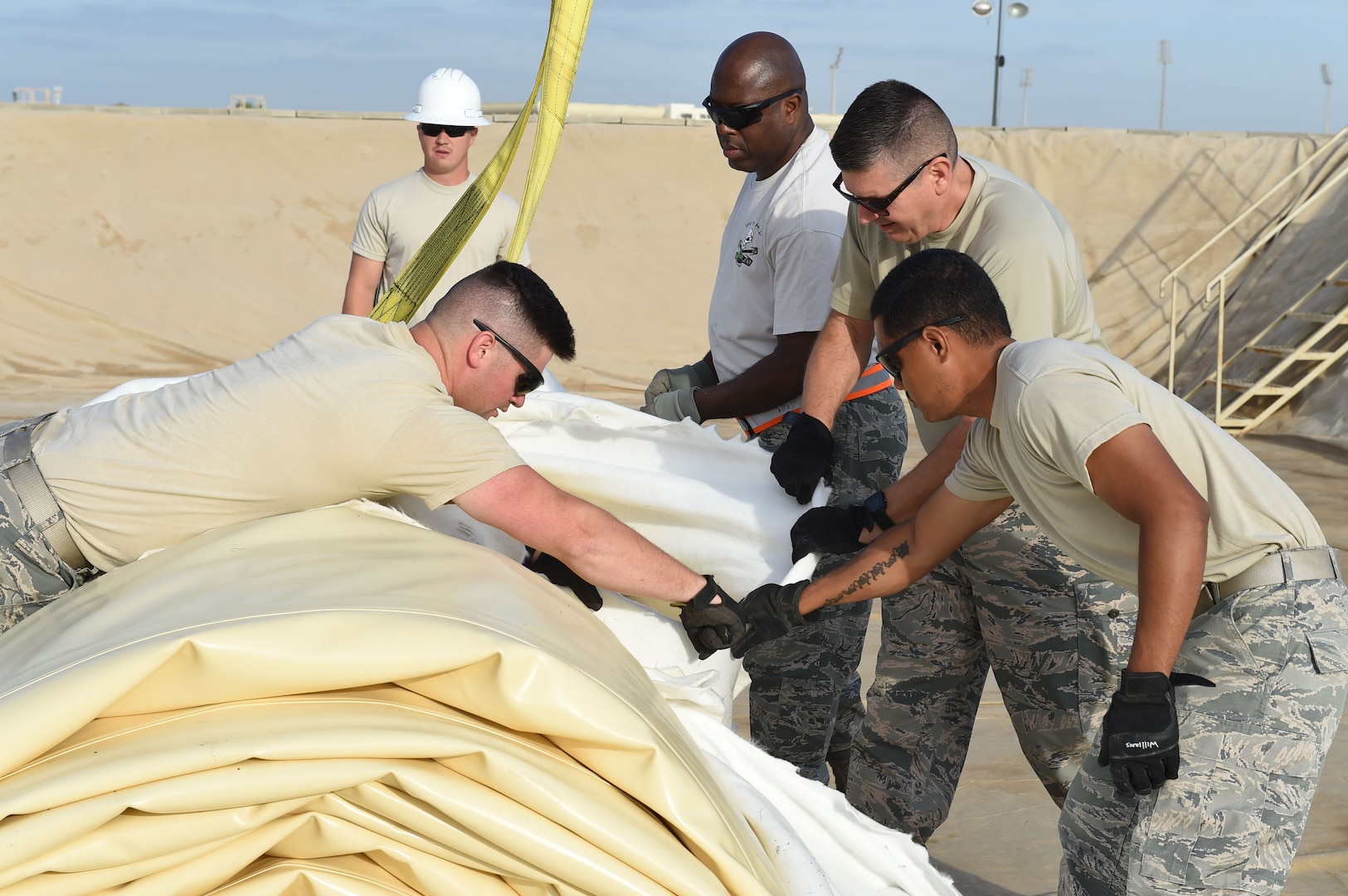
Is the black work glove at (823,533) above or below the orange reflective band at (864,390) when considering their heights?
below

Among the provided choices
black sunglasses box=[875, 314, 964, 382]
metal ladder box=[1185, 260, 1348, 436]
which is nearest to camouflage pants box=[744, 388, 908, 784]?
black sunglasses box=[875, 314, 964, 382]

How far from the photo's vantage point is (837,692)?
316 cm

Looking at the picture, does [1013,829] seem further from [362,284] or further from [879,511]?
[362,284]

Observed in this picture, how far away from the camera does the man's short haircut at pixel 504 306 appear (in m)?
2.41

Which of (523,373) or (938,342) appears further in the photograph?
(523,373)

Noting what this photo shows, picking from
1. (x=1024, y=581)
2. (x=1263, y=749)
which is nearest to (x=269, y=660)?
(x=1263, y=749)

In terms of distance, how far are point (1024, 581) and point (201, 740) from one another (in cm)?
Answer: 200

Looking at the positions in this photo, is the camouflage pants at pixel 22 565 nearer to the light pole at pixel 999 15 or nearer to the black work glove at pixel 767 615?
the black work glove at pixel 767 615

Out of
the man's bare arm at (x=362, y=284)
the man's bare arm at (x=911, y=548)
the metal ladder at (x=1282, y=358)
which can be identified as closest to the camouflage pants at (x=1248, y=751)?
the man's bare arm at (x=911, y=548)

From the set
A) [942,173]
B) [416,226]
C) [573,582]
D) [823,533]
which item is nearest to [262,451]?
[573,582]

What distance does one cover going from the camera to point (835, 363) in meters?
3.02

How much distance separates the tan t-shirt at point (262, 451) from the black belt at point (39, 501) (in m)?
0.02

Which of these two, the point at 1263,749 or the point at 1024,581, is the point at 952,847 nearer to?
the point at 1024,581

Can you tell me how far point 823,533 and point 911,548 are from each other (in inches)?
10.6
